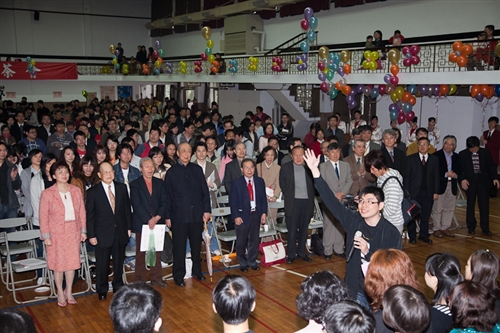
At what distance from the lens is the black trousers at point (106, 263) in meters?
5.35

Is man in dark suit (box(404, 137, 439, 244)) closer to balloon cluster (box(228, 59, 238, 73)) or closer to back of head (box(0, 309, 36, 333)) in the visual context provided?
back of head (box(0, 309, 36, 333))

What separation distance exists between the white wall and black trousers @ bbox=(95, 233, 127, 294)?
21.0m

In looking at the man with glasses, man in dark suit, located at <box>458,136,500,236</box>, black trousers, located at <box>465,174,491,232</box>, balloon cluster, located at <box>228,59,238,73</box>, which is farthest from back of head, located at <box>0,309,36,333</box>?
balloon cluster, located at <box>228,59,238,73</box>

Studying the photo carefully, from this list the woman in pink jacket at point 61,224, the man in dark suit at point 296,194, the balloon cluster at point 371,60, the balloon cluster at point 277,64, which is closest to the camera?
the woman in pink jacket at point 61,224

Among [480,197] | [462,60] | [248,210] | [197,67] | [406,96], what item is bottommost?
[480,197]

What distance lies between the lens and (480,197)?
7977 mm

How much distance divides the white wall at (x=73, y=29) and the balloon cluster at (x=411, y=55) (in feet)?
61.9

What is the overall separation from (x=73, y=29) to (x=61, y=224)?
2223 centimetres

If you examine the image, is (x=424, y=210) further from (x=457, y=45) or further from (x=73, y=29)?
(x=73, y=29)

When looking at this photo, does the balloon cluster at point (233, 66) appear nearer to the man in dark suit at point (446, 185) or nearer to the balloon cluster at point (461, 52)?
the balloon cluster at point (461, 52)

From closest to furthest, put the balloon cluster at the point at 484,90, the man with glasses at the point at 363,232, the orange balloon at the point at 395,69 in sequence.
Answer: the man with glasses at the point at 363,232
the balloon cluster at the point at 484,90
the orange balloon at the point at 395,69

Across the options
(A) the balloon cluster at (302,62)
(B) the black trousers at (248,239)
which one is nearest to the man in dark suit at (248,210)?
(B) the black trousers at (248,239)

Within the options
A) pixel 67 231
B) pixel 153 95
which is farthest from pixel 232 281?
pixel 153 95

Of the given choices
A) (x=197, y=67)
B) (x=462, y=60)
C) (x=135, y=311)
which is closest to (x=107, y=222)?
(x=135, y=311)
